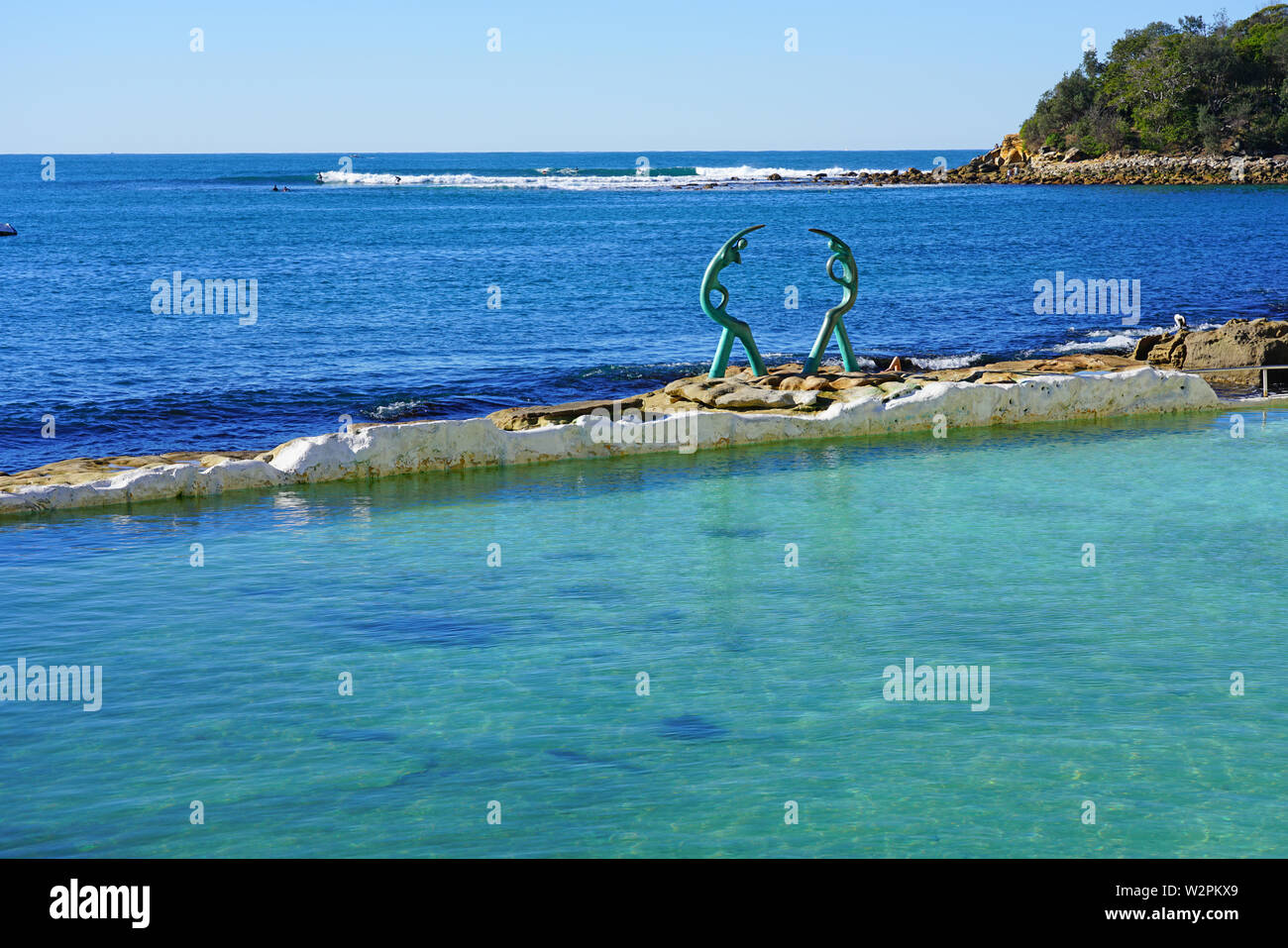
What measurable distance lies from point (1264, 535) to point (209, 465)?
11473mm

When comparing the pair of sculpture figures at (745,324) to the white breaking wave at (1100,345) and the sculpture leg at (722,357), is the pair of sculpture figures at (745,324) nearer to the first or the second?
the sculpture leg at (722,357)

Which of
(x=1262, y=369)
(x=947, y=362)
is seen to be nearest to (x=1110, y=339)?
(x=947, y=362)

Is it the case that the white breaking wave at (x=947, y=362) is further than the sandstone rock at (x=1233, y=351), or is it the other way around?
the white breaking wave at (x=947, y=362)

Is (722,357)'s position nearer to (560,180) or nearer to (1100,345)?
(1100,345)

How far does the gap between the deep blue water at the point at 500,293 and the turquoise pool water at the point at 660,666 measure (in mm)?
10742

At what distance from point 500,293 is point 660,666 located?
39974 millimetres

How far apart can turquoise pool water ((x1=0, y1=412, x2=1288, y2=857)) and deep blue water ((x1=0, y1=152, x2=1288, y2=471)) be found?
10742 mm

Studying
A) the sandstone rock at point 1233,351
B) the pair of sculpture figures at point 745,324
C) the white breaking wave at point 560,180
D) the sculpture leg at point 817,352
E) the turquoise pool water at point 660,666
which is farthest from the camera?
the white breaking wave at point 560,180

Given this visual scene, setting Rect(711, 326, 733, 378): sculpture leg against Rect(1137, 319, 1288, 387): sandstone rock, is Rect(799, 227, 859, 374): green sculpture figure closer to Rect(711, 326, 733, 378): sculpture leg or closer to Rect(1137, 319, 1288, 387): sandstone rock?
Rect(711, 326, 733, 378): sculpture leg

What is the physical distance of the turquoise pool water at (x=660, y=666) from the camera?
7.08 metres

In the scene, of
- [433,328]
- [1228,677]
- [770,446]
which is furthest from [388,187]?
[1228,677]

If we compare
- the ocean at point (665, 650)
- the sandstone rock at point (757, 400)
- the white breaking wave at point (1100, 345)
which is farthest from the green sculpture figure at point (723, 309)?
the white breaking wave at point (1100, 345)

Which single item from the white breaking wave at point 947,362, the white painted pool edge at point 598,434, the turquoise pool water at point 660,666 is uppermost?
the white breaking wave at point 947,362

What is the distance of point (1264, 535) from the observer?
12.6 metres
